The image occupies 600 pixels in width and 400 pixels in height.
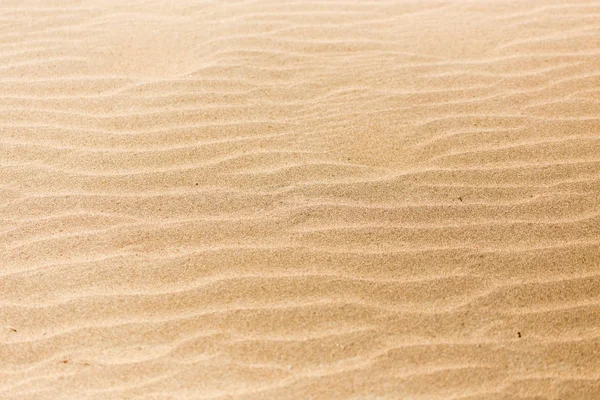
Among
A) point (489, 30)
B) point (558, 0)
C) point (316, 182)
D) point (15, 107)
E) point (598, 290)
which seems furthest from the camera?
point (558, 0)

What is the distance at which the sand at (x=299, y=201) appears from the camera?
261 centimetres

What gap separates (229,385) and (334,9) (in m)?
2.97

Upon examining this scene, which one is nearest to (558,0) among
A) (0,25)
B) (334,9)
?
(334,9)

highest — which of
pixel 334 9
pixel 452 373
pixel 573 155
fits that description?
pixel 334 9

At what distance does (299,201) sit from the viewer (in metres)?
3.26

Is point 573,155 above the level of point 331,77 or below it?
below

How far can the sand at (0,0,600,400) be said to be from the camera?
261 centimetres

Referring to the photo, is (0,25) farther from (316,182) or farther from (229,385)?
(229,385)

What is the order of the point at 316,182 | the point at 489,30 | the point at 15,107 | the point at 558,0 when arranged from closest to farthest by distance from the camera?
1. the point at 316,182
2. the point at 15,107
3. the point at 489,30
4. the point at 558,0

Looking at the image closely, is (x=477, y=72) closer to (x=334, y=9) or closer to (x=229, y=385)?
(x=334, y=9)

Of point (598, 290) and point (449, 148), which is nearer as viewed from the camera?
point (598, 290)

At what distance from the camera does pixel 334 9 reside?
15.6 ft

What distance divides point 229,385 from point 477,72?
243 centimetres

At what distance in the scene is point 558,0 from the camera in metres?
4.82
